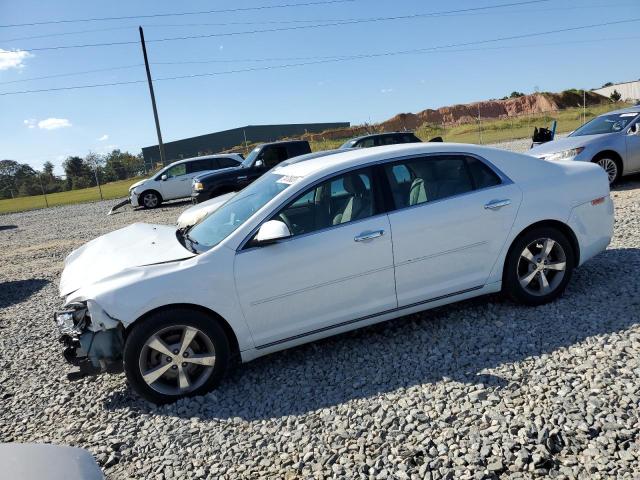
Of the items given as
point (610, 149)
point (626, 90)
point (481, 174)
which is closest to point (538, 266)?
point (481, 174)

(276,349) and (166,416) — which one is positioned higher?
(276,349)

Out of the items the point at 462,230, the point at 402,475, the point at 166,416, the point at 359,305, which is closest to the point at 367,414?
the point at 402,475

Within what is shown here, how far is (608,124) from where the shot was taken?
31.7 feet

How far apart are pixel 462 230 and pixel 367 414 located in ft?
5.58

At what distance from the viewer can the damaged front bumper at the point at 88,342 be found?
3385 mm

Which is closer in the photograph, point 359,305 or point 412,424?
point 412,424

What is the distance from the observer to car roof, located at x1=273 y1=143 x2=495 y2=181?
154 inches

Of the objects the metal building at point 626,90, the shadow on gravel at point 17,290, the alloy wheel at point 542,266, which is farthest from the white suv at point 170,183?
the metal building at point 626,90

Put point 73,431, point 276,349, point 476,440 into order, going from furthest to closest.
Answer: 1. point 276,349
2. point 73,431
3. point 476,440

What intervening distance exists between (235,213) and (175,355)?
125cm

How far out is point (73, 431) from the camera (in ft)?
10.9

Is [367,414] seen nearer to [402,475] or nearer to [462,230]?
[402,475]

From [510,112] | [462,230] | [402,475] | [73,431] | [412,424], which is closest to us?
[402,475]

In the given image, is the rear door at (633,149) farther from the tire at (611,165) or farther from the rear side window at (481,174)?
the rear side window at (481,174)
